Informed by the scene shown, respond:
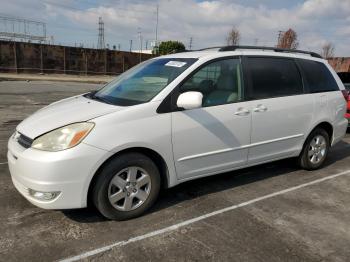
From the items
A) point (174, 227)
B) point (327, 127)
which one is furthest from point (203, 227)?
point (327, 127)

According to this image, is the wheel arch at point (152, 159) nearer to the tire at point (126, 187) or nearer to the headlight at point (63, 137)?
the tire at point (126, 187)

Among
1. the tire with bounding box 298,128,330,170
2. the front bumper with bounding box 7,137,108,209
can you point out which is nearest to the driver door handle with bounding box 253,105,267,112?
the tire with bounding box 298,128,330,170

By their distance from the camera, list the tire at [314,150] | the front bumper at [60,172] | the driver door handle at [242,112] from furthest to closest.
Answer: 1. the tire at [314,150]
2. the driver door handle at [242,112]
3. the front bumper at [60,172]

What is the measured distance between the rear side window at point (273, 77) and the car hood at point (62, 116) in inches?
75.1

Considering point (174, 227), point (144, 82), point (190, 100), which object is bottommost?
point (174, 227)

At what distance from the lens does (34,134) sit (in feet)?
11.1

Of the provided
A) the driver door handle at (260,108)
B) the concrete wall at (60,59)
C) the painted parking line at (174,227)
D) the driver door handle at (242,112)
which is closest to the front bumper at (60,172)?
the painted parking line at (174,227)

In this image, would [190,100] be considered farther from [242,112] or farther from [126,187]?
[126,187]

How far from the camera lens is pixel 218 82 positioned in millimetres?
4246

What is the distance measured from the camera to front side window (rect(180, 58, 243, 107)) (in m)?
4.04

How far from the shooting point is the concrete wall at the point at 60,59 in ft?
96.8

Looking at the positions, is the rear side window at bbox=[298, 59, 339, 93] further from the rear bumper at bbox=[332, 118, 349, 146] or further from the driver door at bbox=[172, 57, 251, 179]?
the driver door at bbox=[172, 57, 251, 179]

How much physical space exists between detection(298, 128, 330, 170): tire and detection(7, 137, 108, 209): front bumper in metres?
3.36

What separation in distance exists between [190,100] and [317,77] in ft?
9.05
